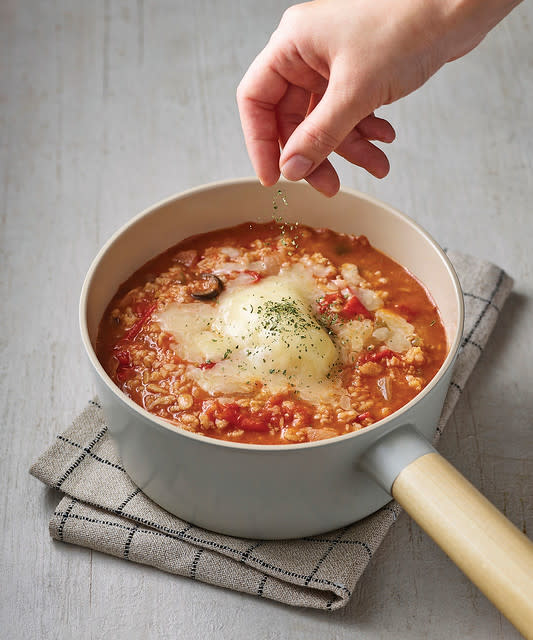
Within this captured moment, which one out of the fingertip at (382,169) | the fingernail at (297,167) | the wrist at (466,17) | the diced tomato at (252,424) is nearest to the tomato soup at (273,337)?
the diced tomato at (252,424)

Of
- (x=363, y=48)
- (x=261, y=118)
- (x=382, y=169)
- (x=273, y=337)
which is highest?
(x=363, y=48)

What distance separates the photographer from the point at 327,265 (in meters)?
3.52

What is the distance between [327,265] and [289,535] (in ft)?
3.63

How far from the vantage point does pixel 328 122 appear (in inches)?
105

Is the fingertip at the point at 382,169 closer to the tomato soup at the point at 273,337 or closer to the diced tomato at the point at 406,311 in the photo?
the tomato soup at the point at 273,337

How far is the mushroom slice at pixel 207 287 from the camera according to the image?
336 centimetres

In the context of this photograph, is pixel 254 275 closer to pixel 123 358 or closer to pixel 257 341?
pixel 257 341

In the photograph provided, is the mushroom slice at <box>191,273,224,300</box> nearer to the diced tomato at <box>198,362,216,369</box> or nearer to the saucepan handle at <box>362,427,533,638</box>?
the diced tomato at <box>198,362,216,369</box>

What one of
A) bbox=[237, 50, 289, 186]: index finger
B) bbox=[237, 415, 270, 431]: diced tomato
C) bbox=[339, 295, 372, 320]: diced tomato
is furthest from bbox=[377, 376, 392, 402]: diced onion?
bbox=[237, 50, 289, 186]: index finger

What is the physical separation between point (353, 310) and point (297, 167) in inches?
27.8

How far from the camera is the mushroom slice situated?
3363mm

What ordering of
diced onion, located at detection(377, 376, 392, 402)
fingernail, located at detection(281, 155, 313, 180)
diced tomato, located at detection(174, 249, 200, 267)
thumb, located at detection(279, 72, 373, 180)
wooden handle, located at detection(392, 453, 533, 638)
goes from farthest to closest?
diced tomato, located at detection(174, 249, 200, 267), diced onion, located at detection(377, 376, 392, 402), fingernail, located at detection(281, 155, 313, 180), thumb, located at detection(279, 72, 373, 180), wooden handle, located at detection(392, 453, 533, 638)

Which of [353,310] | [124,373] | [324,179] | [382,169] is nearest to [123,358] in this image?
[124,373]

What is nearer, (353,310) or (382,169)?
(353,310)
